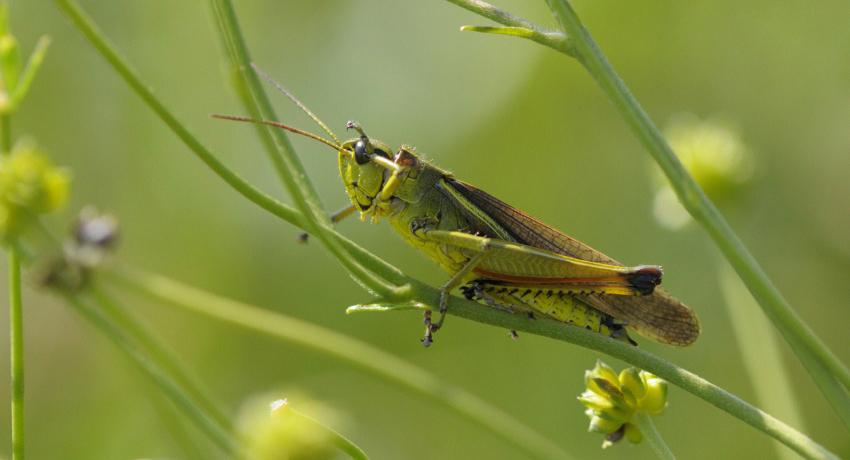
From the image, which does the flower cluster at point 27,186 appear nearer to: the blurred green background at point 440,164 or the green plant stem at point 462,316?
the green plant stem at point 462,316

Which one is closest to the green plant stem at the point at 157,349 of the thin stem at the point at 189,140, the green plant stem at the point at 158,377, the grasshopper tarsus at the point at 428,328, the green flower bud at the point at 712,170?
the green plant stem at the point at 158,377

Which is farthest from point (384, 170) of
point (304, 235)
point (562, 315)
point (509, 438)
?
point (509, 438)

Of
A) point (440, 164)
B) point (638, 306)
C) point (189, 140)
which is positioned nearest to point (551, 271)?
point (638, 306)

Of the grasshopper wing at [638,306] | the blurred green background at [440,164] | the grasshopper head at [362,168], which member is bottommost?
the grasshopper wing at [638,306]

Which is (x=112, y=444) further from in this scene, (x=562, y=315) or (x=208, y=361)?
(x=562, y=315)

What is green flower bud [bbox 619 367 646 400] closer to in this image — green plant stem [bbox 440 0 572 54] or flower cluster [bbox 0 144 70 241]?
green plant stem [bbox 440 0 572 54]

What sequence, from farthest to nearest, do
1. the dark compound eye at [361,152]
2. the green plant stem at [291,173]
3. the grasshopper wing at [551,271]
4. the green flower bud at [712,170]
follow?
the green flower bud at [712,170] → the dark compound eye at [361,152] → the grasshopper wing at [551,271] → the green plant stem at [291,173]
